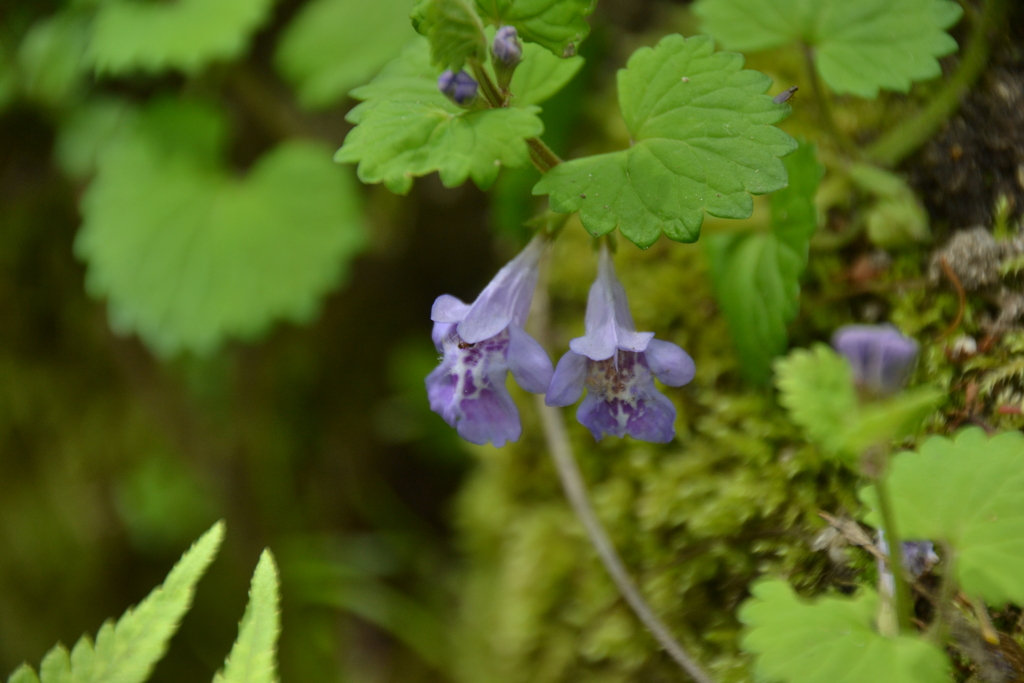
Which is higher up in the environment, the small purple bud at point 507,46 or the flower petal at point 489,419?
the small purple bud at point 507,46

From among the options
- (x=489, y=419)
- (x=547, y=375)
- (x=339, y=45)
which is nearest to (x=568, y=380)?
(x=547, y=375)

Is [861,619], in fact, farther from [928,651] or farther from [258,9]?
[258,9]

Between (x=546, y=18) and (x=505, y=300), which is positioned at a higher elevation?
(x=546, y=18)

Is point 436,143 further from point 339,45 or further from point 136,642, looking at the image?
point 339,45

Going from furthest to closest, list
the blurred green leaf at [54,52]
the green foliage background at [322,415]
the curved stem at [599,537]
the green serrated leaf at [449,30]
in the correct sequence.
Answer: the blurred green leaf at [54,52], the green foliage background at [322,415], the curved stem at [599,537], the green serrated leaf at [449,30]

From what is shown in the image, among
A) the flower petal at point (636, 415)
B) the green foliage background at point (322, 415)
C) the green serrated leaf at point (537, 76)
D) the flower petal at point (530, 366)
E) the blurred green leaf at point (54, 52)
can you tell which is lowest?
the green foliage background at point (322, 415)

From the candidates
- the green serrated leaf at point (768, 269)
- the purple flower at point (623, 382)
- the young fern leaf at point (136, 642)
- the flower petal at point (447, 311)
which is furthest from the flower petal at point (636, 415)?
the young fern leaf at point (136, 642)

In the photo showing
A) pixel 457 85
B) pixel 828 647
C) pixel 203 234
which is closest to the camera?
pixel 828 647

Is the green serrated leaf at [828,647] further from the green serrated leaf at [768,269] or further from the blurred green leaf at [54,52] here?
the blurred green leaf at [54,52]
